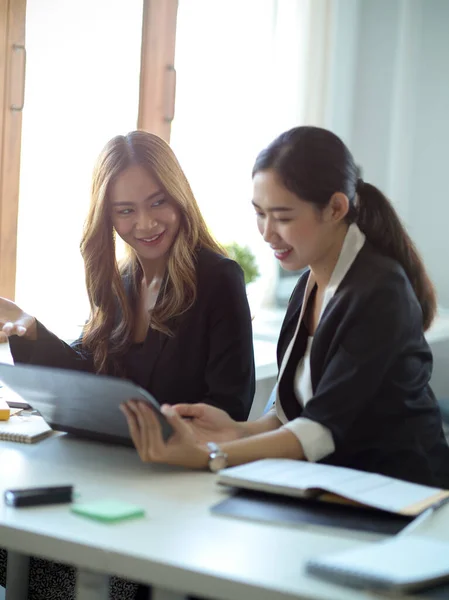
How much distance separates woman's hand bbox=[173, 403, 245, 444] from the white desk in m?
0.23

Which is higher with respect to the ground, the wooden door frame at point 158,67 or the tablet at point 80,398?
the wooden door frame at point 158,67

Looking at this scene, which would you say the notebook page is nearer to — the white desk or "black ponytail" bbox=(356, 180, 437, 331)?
the white desk

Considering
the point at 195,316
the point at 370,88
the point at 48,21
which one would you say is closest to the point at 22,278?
the point at 48,21

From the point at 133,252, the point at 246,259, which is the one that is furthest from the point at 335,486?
the point at 246,259

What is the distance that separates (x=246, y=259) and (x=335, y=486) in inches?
104

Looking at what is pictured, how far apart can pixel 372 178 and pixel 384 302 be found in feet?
11.2

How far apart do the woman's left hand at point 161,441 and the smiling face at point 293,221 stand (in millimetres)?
452

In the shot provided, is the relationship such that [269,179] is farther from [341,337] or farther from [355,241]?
[341,337]

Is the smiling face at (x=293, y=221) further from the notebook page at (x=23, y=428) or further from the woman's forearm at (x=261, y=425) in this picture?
the notebook page at (x=23, y=428)

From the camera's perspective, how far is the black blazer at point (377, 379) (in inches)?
59.4

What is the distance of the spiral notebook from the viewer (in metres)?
1.60

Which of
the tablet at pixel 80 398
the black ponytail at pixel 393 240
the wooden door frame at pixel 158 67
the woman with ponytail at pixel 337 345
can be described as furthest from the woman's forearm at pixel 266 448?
the wooden door frame at pixel 158 67

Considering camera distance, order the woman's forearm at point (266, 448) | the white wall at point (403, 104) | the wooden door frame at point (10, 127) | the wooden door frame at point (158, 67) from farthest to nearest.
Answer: the white wall at point (403, 104) → the wooden door frame at point (158, 67) → the wooden door frame at point (10, 127) → the woman's forearm at point (266, 448)

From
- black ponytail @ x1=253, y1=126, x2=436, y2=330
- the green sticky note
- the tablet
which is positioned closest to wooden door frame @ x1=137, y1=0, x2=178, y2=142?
black ponytail @ x1=253, y1=126, x2=436, y2=330
